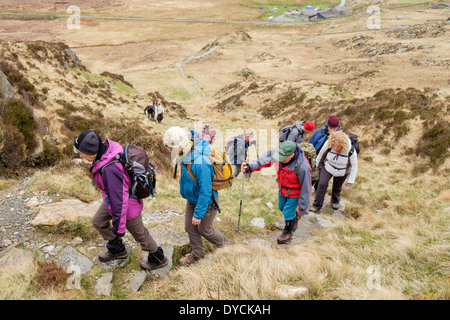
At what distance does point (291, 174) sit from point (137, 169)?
2.69 m

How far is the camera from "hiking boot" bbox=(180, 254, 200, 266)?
15.2ft

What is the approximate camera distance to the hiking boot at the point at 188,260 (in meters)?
4.63

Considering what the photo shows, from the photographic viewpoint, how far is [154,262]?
175 inches

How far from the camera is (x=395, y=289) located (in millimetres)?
3275

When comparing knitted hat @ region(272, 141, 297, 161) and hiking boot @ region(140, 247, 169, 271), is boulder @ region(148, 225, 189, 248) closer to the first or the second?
hiking boot @ region(140, 247, 169, 271)

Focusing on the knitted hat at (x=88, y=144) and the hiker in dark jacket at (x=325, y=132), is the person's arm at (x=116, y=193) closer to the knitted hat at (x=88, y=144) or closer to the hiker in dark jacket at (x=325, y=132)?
the knitted hat at (x=88, y=144)

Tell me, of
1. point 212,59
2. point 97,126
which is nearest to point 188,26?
point 212,59

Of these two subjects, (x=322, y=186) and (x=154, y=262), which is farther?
(x=322, y=186)

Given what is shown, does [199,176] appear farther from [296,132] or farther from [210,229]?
[296,132]

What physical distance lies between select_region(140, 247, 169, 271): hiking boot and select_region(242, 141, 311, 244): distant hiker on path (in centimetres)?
206

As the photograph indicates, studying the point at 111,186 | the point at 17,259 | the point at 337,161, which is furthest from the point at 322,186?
the point at 17,259

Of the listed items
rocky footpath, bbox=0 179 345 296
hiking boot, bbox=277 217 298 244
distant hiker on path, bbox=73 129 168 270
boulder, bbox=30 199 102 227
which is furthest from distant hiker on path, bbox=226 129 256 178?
distant hiker on path, bbox=73 129 168 270

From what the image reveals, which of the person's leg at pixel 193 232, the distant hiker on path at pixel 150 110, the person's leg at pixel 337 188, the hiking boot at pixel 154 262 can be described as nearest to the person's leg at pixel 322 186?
the person's leg at pixel 337 188
